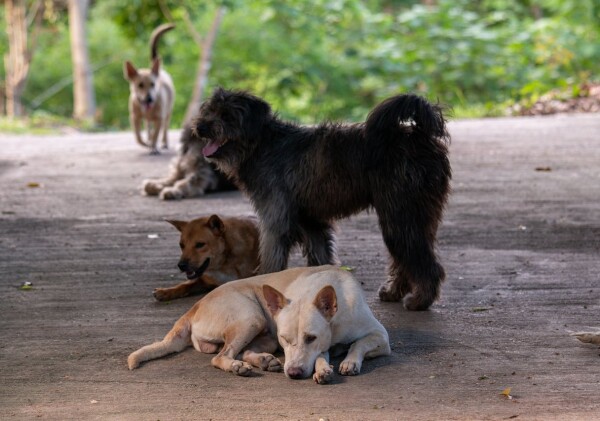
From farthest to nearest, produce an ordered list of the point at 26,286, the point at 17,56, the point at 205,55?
1. the point at 205,55
2. the point at 17,56
3. the point at 26,286

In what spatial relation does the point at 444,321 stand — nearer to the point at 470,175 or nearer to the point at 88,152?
the point at 470,175

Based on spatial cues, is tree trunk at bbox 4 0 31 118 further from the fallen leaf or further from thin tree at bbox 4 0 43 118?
the fallen leaf

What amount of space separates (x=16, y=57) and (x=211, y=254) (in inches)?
757

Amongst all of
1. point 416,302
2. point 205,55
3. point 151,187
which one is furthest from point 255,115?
point 205,55

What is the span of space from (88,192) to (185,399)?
6922 millimetres

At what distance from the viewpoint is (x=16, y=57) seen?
984 inches

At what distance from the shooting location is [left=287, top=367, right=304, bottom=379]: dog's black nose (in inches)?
216

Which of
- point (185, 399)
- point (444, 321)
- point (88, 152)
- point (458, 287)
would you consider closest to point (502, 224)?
point (458, 287)

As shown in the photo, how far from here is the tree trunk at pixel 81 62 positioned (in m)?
24.2

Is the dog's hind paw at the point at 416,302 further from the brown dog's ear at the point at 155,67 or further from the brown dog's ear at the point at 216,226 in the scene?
the brown dog's ear at the point at 155,67

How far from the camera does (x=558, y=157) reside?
13.3 m

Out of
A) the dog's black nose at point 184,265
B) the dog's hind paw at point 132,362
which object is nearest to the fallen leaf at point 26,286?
the dog's black nose at point 184,265

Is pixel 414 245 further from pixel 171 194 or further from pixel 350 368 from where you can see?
pixel 171 194

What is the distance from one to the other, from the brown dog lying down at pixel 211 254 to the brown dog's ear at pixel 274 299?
141cm
